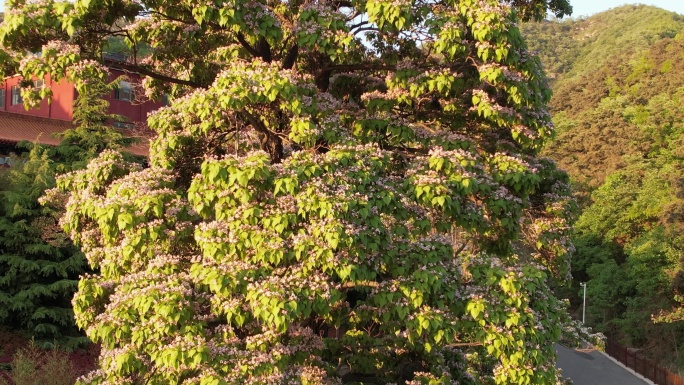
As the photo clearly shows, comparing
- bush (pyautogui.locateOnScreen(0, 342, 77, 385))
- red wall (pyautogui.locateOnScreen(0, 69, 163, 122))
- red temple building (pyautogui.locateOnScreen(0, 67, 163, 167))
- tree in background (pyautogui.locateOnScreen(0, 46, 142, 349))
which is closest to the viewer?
bush (pyautogui.locateOnScreen(0, 342, 77, 385))

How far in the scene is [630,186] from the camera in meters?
44.6

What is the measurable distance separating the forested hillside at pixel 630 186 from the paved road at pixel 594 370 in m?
2.22

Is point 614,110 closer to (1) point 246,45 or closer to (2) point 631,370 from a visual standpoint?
(2) point 631,370

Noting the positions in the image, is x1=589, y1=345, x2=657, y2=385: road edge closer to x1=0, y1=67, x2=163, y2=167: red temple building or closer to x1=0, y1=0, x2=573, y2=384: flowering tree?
x1=0, y1=67, x2=163, y2=167: red temple building

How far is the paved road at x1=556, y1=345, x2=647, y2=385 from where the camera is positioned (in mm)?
35184

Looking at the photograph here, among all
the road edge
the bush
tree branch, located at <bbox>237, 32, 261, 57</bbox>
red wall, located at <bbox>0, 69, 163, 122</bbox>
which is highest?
red wall, located at <bbox>0, 69, 163, 122</bbox>

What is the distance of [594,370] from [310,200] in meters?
35.5

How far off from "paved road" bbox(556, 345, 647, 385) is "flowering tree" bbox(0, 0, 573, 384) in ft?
93.8

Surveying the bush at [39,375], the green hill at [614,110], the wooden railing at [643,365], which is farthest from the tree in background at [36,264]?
the green hill at [614,110]

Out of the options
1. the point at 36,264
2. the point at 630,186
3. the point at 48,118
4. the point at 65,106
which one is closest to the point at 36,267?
the point at 36,264

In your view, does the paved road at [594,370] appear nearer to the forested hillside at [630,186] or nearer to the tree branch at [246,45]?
the forested hillside at [630,186]

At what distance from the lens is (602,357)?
1654 inches

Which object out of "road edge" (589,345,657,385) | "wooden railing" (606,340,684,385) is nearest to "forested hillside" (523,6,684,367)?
"wooden railing" (606,340,684,385)

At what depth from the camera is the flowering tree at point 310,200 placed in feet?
21.6
